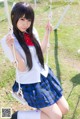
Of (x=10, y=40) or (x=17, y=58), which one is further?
(x=17, y=58)

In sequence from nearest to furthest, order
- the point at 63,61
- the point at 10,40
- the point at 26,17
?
the point at 10,40 → the point at 26,17 → the point at 63,61

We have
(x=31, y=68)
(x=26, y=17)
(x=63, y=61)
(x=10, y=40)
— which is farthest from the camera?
(x=63, y=61)

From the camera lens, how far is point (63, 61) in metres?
5.49

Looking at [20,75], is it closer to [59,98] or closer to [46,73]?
[46,73]

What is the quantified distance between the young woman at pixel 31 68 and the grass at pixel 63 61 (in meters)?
0.62

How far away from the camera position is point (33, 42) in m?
3.41

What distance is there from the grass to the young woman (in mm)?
621

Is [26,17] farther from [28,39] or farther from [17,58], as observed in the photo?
[17,58]

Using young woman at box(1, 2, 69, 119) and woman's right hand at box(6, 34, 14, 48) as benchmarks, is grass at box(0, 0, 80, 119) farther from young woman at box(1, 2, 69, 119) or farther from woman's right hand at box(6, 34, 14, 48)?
woman's right hand at box(6, 34, 14, 48)

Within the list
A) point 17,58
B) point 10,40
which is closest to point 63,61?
point 17,58

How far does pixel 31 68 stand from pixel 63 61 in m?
2.17

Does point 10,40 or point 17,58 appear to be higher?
point 10,40

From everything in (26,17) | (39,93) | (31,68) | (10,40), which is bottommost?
(39,93)

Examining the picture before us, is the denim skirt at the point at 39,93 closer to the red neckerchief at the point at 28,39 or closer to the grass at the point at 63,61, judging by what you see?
the red neckerchief at the point at 28,39
